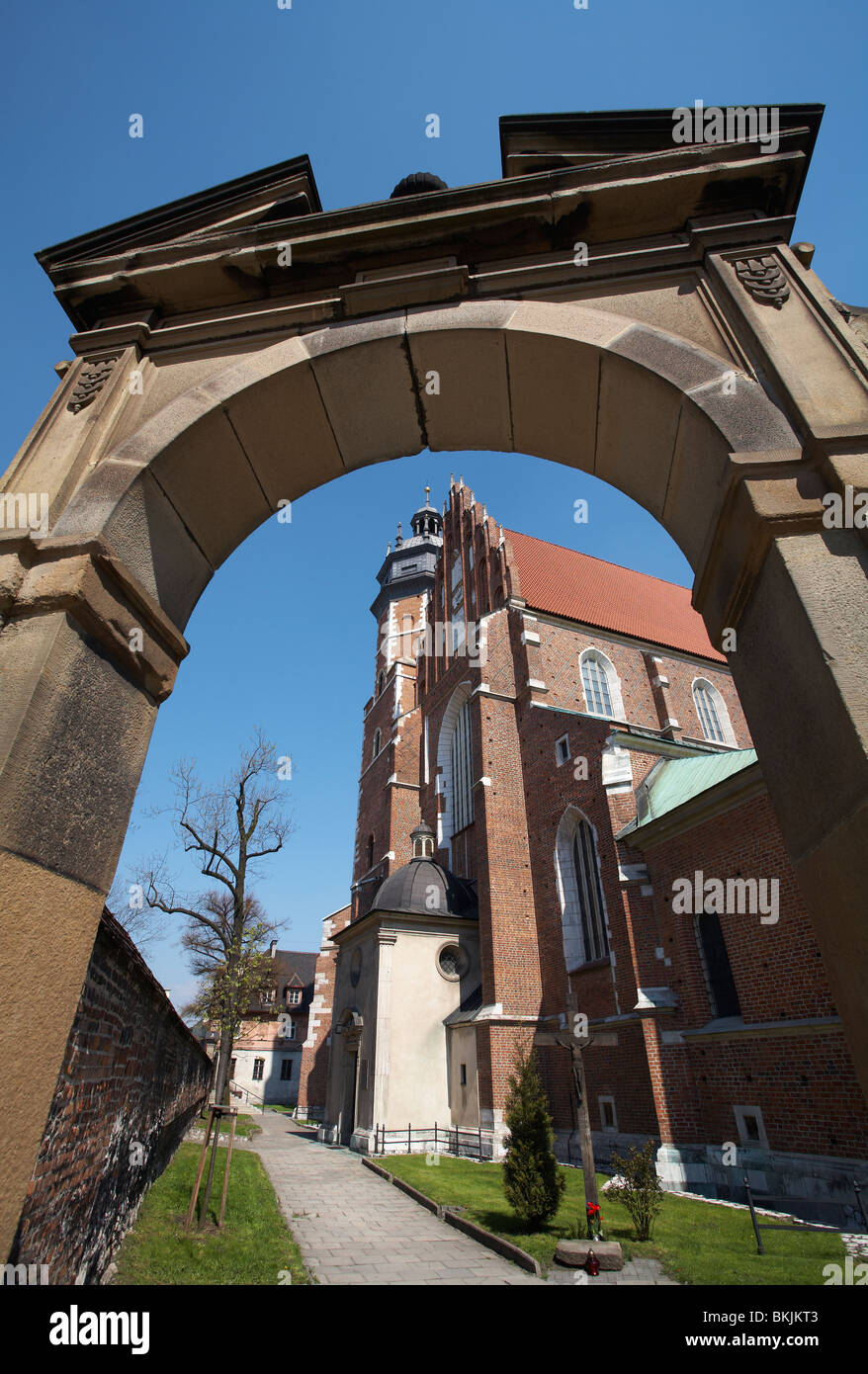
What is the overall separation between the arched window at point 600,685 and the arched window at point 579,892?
19.2ft

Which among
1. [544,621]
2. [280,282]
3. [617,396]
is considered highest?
[544,621]

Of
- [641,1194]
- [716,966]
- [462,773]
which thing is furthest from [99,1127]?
[462,773]

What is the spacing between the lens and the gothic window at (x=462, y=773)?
74.9ft

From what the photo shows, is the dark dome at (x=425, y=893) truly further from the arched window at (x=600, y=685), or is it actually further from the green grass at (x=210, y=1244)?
the green grass at (x=210, y=1244)

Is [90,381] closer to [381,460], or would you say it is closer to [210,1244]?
[381,460]

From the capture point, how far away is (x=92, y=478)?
299cm

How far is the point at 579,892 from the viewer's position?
1678 cm

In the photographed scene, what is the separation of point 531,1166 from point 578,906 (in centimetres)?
853

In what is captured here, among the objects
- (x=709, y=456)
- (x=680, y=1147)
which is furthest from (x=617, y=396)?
(x=680, y=1147)

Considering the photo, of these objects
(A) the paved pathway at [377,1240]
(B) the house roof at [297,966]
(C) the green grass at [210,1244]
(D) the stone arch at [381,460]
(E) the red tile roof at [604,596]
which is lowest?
(A) the paved pathway at [377,1240]

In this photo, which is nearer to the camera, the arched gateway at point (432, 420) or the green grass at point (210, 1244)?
the arched gateway at point (432, 420)

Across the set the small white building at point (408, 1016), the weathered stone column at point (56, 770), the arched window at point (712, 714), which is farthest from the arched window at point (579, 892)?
the weathered stone column at point (56, 770)
